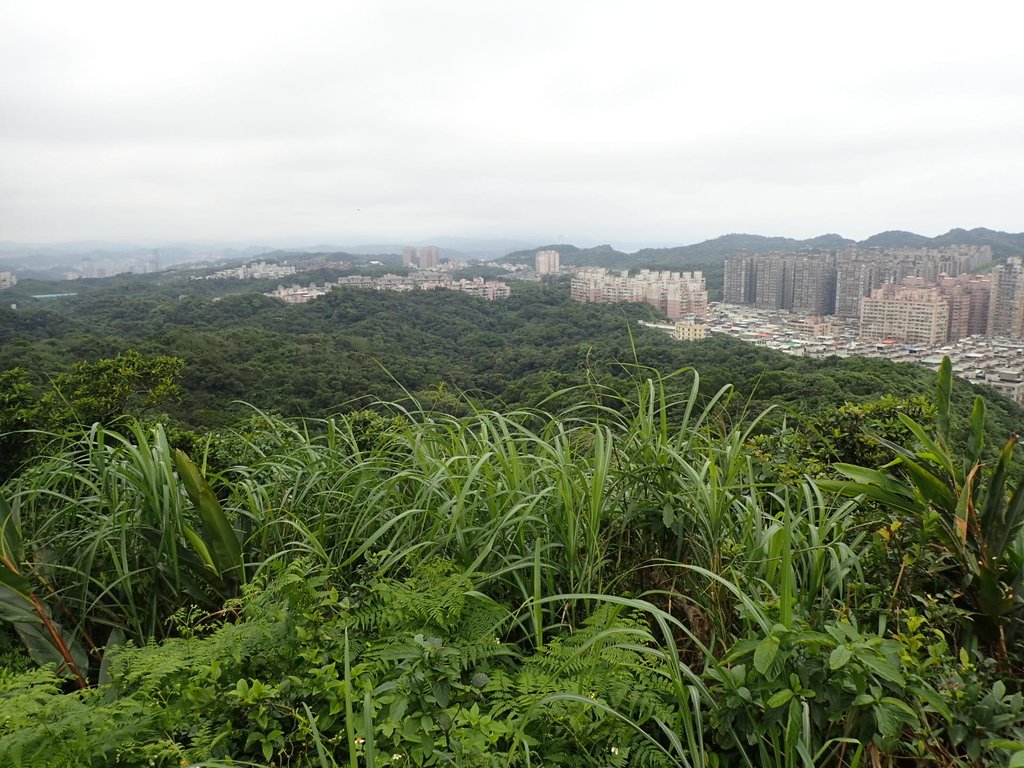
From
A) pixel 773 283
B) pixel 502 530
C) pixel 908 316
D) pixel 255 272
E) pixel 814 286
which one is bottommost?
pixel 908 316

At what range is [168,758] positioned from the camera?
2.91ft

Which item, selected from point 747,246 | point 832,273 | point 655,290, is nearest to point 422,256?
point 655,290

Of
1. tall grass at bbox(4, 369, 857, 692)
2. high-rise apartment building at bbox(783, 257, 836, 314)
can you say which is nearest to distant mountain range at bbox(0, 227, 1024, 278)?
high-rise apartment building at bbox(783, 257, 836, 314)

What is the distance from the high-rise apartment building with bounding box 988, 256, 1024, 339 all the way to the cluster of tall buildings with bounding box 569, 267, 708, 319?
15.9m

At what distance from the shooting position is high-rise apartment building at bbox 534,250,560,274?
69562 mm

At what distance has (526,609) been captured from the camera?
1.30 m

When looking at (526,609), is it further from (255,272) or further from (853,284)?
(853,284)

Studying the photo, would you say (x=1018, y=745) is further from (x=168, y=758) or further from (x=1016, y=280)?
Result: (x=1016, y=280)

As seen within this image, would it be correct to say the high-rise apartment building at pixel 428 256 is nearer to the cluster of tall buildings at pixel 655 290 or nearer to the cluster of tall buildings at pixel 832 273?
the cluster of tall buildings at pixel 655 290

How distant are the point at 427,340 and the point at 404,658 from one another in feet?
77.2

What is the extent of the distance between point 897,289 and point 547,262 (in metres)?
41.3

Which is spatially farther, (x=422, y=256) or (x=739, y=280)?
(x=422, y=256)

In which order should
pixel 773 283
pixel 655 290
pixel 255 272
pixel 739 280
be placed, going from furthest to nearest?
pixel 739 280 < pixel 773 283 < pixel 655 290 < pixel 255 272

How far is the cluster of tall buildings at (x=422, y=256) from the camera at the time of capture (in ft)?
211
